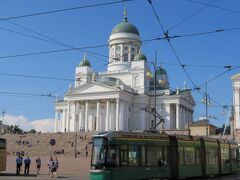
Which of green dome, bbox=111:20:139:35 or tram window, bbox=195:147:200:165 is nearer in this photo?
tram window, bbox=195:147:200:165

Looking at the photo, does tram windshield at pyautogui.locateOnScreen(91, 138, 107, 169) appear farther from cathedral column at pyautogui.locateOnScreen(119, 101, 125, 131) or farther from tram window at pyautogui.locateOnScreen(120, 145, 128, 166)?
cathedral column at pyautogui.locateOnScreen(119, 101, 125, 131)

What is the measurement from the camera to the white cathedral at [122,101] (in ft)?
282

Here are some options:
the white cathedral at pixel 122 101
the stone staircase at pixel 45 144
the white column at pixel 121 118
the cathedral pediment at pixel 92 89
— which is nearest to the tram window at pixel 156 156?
the stone staircase at pixel 45 144

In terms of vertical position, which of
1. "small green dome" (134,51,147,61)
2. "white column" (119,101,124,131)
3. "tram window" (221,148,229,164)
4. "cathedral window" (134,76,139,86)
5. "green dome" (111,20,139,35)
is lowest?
"tram window" (221,148,229,164)

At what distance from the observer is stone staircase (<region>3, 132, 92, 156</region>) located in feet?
211

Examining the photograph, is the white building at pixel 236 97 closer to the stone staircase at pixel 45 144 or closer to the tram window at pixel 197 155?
the stone staircase at pixel 45 144

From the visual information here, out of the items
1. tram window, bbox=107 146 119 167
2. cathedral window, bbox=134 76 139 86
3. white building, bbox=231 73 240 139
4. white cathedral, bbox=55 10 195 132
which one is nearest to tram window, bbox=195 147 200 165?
tram window, bbox=107 146 119 167

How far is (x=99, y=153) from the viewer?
20.2 m

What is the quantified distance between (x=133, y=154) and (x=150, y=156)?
55.3 inches

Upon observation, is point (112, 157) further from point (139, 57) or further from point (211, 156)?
point (139, 57)

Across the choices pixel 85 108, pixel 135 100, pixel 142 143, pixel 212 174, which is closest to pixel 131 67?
pixel 135 100

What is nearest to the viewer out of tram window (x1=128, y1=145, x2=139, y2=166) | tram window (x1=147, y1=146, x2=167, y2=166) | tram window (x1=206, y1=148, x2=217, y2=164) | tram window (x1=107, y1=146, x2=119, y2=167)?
tram window (x1=107, y1=146, x2=119, y2=167)

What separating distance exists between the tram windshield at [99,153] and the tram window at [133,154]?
1442mm

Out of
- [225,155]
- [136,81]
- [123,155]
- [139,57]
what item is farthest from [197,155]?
[139,57]
